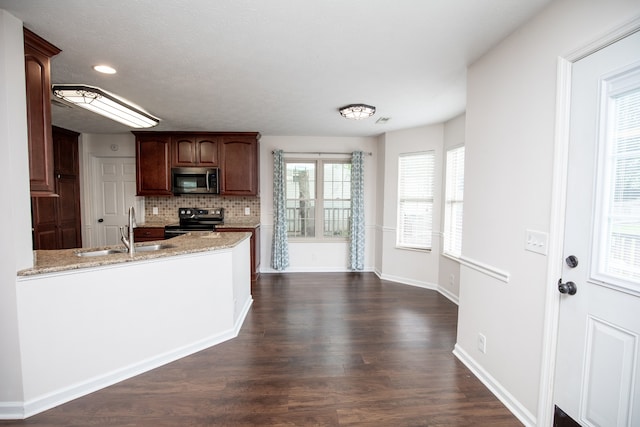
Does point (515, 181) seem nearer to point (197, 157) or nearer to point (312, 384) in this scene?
point (312, 384)

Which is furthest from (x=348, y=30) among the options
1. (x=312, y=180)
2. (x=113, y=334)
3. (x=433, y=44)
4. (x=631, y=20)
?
(x=312, y=180)

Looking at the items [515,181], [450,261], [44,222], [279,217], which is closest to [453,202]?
[450,261]

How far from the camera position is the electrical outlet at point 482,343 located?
6.81ft

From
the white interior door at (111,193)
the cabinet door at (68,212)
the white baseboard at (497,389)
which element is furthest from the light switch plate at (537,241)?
the cabinet door at (68,212)

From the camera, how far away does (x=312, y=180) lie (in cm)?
507

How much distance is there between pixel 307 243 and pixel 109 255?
3.26m

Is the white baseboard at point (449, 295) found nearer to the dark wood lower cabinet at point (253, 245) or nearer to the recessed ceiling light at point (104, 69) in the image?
the dark wood lower cabinet at point (253, 245)

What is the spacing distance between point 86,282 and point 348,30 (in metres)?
2.40

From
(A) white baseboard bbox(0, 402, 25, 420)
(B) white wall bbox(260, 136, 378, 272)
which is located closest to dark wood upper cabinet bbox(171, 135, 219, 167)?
(B) white wall bbox(260, 136, 378, 272)

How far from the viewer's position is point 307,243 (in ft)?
16.8

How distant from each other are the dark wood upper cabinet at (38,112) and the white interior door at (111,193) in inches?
122

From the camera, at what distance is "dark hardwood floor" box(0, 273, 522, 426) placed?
A: 1720 mm

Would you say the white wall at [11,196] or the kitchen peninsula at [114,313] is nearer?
the white wall at [11,196]

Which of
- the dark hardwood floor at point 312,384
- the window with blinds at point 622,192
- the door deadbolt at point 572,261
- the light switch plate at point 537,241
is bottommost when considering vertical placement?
the dark hardwood floor at point 312,384
